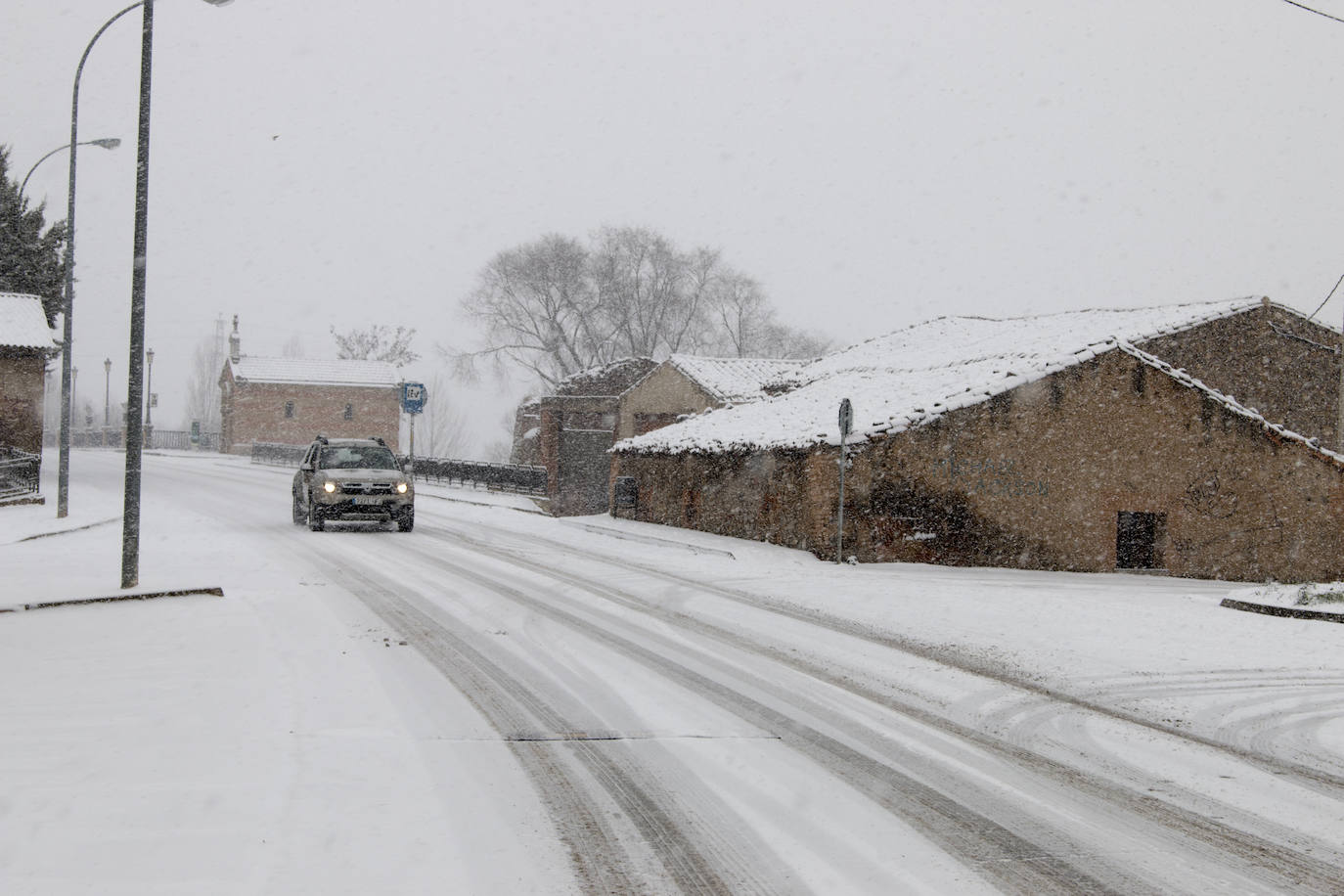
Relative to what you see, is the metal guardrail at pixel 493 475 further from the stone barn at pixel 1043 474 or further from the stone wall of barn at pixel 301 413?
the stone wall of barn at pixel 301 413

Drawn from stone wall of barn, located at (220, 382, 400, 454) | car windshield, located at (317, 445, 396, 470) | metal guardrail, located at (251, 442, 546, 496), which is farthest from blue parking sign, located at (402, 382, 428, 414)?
stone wall of barn, located at (220, 382, 400, 454)

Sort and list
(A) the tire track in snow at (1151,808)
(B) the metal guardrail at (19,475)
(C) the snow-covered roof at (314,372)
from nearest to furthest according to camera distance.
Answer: (A) the tire track in snow at (1151,808), (B) the metal guardrail at (19,475), (C) the snow-covered roof at (314,372)

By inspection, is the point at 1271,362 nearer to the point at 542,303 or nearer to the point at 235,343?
the point at 542,303

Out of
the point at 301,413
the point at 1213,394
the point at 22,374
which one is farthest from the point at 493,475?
the point at 301,413

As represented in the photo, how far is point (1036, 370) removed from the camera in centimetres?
1973

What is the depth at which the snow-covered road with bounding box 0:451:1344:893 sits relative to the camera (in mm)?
4277

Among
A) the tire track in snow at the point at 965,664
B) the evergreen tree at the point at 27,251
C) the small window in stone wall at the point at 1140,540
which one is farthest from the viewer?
the evergreen tree at the point at 27,251

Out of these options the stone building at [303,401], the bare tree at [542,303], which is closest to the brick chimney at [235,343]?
the stone building at [303,401]

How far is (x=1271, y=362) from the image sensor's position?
32.0 meters

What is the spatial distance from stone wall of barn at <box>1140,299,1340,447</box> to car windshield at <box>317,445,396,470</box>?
2076 cm

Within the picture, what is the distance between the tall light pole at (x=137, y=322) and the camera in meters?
11.5

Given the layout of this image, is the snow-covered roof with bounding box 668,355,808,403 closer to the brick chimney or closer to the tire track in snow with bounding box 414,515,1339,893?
the tire track in snow with bounding box 414,515,1339,893

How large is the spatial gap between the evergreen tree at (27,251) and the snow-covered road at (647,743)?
35.4 metres

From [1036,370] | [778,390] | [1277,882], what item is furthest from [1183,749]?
[778,390]
